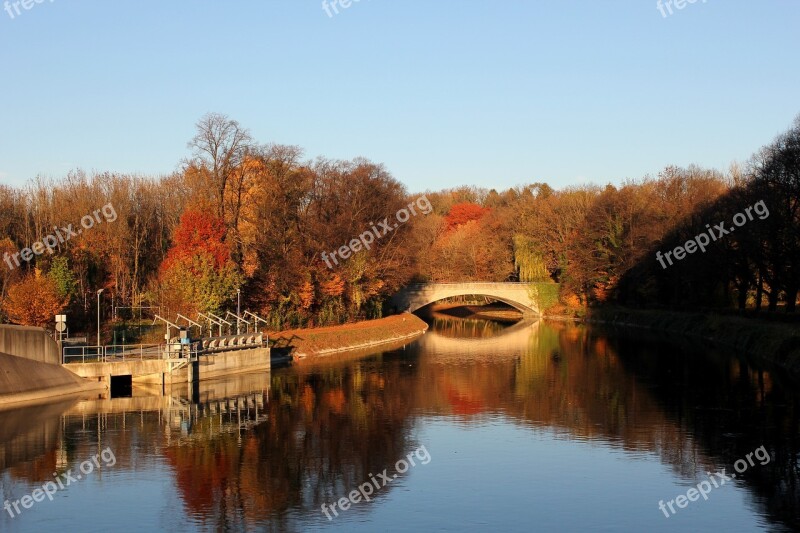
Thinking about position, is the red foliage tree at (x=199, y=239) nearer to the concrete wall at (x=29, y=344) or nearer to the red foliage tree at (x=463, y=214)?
the concrete wall at (x=29, y=344)

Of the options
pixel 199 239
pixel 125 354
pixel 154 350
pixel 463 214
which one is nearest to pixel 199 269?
pixel 199 239

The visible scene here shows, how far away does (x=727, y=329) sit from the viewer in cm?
7306

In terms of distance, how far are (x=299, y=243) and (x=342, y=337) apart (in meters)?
8.84

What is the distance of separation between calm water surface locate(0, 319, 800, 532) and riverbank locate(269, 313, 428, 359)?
10.6 m

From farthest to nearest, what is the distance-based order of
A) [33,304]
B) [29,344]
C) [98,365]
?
[33,304]
[98,365]
[29,344]

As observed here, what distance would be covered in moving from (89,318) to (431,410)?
3433 centimetres

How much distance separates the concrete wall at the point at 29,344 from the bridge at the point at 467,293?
61130 mm

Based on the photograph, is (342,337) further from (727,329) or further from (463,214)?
(463,214)

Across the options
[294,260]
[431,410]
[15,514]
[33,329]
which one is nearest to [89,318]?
[294,260]

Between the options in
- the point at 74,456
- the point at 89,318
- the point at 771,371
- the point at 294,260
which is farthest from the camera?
the point at 294,260

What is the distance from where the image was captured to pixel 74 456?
3366 cm

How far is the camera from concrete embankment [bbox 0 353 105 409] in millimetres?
42500

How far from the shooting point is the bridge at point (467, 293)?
346ft

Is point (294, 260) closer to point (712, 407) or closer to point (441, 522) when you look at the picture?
point (712, 407)
